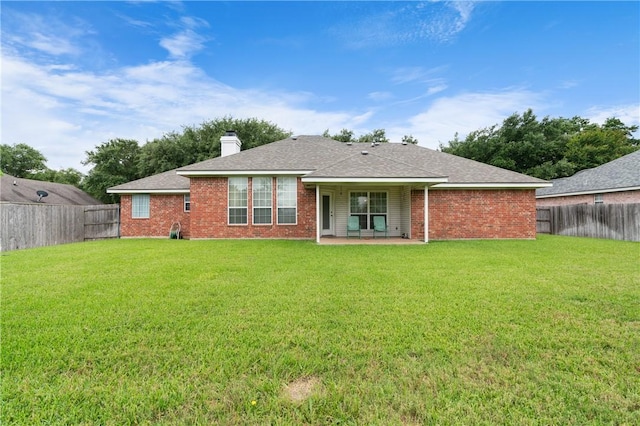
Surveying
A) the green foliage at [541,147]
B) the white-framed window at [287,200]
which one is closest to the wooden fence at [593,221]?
the green foliage at [541,147]

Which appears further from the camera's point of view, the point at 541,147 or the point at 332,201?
the point at 541,147

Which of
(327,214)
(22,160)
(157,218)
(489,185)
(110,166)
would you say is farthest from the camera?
(22,160)

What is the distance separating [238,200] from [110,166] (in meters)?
23.2

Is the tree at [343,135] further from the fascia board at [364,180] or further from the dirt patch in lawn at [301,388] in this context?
the dirt patch in lawn at [301,388]

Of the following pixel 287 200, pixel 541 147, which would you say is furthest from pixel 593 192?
pixel 287 200

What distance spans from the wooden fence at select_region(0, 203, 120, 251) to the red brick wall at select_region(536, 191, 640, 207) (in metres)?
25.9

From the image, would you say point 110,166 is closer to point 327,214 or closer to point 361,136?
point 361,136

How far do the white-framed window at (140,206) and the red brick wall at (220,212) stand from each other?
387 cm

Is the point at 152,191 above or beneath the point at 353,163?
beneath

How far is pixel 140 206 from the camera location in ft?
50.9

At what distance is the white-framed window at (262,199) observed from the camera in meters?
13.3

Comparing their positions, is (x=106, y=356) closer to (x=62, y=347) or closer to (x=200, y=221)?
(x=62, y=347)

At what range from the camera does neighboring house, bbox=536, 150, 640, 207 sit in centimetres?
1497

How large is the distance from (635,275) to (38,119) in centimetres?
2350
